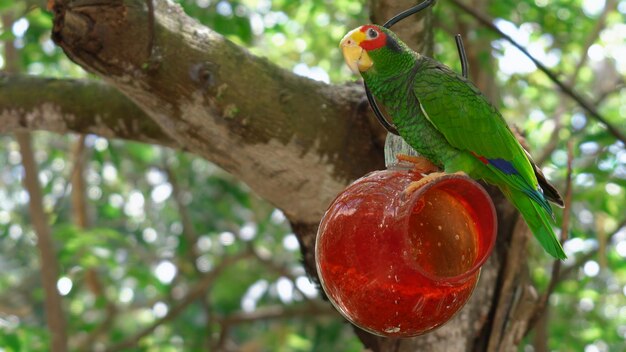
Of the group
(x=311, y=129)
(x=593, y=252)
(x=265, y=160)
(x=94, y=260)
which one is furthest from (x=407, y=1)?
(x=94, y=260)

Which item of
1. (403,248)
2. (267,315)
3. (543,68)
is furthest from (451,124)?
(267,315)

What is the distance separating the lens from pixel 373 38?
190 cm

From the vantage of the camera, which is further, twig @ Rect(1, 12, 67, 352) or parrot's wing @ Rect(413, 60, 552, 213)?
twig @ Rect(1, 12, 67, 352)

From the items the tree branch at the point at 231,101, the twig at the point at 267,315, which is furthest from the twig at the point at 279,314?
the tree branch at the point at 231,101

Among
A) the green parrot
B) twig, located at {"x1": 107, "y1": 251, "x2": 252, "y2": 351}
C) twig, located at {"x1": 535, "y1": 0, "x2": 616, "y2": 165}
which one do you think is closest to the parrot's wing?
the green parrot

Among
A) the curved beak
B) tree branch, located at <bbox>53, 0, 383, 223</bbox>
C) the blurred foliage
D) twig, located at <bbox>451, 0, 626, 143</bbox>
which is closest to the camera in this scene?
the curved beak

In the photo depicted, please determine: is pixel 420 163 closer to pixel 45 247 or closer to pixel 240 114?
pixel 240 114

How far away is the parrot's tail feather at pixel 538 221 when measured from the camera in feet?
6.52

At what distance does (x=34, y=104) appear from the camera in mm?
3127

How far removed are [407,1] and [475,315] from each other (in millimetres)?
1150

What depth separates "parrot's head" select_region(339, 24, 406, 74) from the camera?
190 cm

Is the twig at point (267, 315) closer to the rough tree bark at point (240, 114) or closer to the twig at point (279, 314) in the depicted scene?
the twig at point (279, 314)

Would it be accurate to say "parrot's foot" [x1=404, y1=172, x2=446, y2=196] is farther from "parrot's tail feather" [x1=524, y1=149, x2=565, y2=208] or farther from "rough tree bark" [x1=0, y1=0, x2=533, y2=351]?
"rough tree bark" [x1=0, y1=0, x2=533, y2=351]

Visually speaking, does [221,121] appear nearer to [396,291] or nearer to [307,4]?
[396,291]
